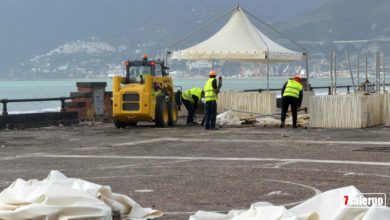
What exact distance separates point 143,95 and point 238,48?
8.00 m

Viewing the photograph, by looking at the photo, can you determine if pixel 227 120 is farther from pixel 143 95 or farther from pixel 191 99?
pixel 143 95

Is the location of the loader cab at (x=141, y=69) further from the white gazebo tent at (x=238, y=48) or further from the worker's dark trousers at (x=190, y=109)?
the white gazebo tent at (x=238, y=48)

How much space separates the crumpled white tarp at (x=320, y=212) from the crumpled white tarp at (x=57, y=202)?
1.05m

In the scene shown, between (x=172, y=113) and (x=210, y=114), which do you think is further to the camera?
(x=172, y=113)

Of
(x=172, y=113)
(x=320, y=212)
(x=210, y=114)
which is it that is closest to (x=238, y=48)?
(x=172, y=113)

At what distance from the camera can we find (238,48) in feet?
115

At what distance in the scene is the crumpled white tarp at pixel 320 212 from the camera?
23.2 feet

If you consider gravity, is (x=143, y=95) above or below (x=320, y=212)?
above

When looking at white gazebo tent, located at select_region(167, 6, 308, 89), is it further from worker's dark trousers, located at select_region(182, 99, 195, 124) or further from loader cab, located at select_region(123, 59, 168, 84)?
loader cab, located at select_region(123, 59, 168, 84)

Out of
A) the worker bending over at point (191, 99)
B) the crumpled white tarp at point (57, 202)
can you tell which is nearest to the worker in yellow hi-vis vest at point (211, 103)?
the worker bending over at point (191, 99)

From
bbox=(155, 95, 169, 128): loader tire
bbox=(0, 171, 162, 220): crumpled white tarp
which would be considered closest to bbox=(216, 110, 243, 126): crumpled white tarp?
bbox=(155, 95, 169, 128): loader tire

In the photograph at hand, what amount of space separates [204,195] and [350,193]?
190 inches

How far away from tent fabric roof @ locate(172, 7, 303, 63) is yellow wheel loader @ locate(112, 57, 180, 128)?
562 centimetres

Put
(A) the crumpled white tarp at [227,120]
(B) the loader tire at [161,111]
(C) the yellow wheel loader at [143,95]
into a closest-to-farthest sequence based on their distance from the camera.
Result: (C) the yellow wheel loader at [143,95] < (B) the loader tire at [161,111] < (A) the crumpled white tarp at [227,120]
